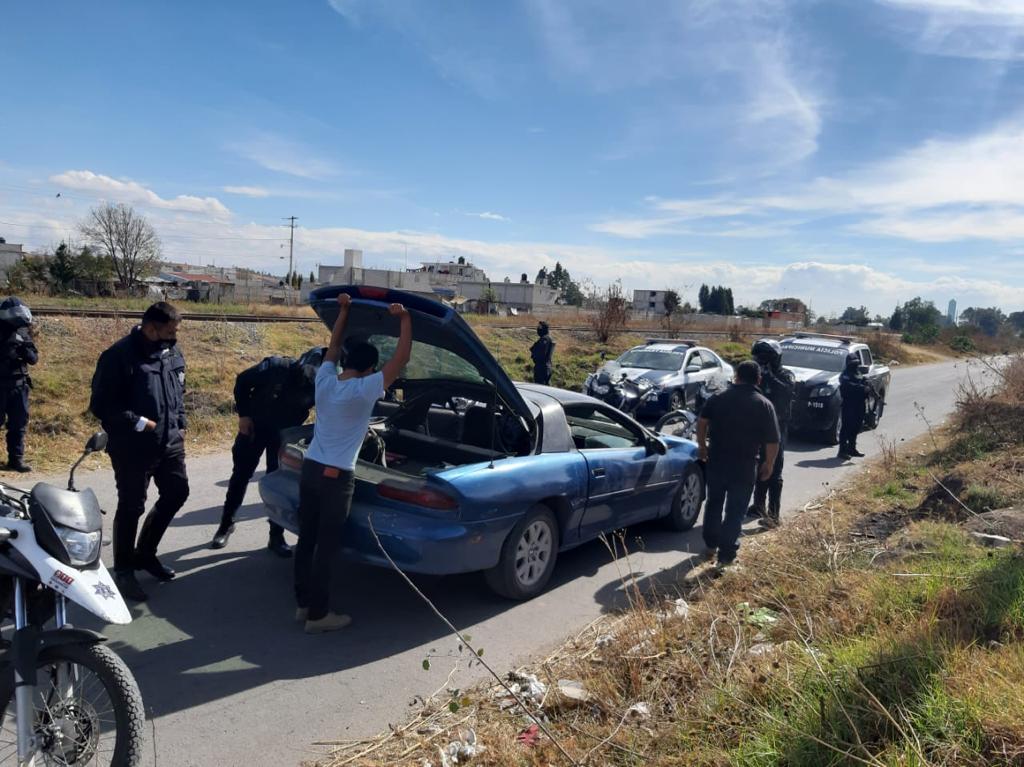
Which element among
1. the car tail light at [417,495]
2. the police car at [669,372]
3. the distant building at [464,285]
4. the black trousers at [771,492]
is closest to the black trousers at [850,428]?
the police car at [669,372]

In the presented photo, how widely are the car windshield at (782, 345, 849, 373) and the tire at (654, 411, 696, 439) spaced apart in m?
5.68

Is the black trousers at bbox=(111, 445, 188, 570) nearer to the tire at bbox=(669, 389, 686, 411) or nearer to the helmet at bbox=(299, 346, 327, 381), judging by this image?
the helmet at bbox=(299, 346, 327, 381)

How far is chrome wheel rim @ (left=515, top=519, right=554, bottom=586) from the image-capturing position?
5.15 meters

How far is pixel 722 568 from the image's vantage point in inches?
227

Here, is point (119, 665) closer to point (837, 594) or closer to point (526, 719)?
point (526, 719)

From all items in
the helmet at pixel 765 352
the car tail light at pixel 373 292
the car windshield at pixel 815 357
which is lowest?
the car windshield at pixel 815 357

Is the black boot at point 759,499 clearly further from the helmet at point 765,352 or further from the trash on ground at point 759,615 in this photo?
the trash on ground at point 759,615

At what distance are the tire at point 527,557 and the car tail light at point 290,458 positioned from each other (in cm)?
158

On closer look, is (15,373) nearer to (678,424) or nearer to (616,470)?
(616,470)

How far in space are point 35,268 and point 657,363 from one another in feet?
147

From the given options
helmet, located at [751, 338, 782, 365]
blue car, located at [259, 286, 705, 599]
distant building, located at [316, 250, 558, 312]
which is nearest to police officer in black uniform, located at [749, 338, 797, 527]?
helmet, located at [751, 338, 782, 365]

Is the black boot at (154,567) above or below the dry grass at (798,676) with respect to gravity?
below

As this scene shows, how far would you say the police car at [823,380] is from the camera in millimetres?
13180

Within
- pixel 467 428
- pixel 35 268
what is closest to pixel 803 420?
pixel 467 428
